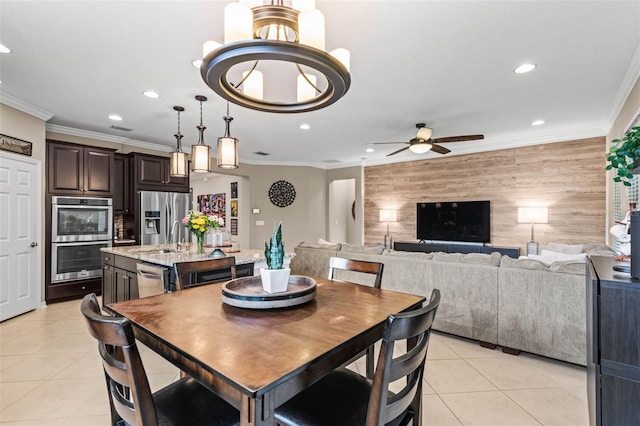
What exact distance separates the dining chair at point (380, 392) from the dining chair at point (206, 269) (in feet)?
3.55

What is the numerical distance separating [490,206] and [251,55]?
589cm

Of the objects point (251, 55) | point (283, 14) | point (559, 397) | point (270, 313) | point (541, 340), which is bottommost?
point (559, 397)

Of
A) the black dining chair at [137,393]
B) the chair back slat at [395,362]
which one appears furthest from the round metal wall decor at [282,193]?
the chair back slat at [395,362]

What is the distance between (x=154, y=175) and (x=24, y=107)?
185cm

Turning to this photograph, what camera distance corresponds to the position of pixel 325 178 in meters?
8.62

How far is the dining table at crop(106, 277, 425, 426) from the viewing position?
0.86 m

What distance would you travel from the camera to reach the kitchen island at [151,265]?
2.72 metres

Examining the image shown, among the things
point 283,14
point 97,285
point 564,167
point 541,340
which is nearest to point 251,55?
point 283,14

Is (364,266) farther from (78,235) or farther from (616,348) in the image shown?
(78,235)

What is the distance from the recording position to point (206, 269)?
2.11m

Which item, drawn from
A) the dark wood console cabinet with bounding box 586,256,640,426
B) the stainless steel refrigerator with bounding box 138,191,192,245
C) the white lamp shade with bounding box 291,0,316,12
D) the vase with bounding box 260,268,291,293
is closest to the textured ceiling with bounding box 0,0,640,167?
the white lamp shade with bounding box 291,0,316,12

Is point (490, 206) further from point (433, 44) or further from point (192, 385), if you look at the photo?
point (192, 385)

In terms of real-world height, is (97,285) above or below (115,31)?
below

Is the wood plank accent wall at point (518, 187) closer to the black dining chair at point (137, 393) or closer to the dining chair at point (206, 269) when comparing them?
the dining chair at point (206, 269)
